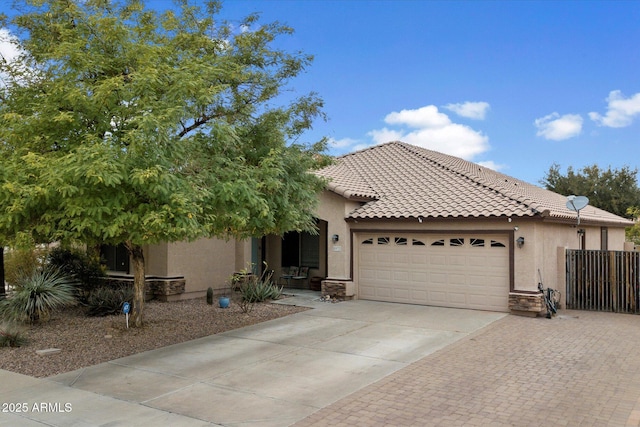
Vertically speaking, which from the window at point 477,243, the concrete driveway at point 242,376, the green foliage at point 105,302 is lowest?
the concrete driveway at point 242,376

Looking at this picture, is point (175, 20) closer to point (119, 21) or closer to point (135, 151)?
point (119, 21)

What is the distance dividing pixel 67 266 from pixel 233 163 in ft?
25.5

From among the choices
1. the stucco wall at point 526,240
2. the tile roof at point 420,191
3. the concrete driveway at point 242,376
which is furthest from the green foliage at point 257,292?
the tile roof at point 420,191

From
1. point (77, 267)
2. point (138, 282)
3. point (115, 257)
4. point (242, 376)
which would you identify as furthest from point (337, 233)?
point (242, 376)

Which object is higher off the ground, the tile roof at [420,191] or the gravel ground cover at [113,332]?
the tile roof at [420,191]

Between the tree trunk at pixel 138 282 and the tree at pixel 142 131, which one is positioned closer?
the tree at pixel 142 131

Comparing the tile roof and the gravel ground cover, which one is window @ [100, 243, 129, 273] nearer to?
the gravel ground cover

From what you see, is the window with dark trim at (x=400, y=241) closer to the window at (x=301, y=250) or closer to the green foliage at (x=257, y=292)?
the window at (x=301, y=250)

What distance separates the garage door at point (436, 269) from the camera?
46.0ft

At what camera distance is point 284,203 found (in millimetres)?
10461

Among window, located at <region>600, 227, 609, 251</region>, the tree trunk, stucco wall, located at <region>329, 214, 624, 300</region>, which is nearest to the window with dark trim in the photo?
stucco wall, located at <region>329, 214, 624, 300</region>

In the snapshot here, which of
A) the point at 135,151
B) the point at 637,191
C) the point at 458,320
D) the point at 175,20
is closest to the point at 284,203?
the point at 135,151

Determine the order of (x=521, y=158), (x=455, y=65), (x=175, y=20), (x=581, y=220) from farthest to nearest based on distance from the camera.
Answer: (x=521, y=158) < (x=455, y=65) < (x=581, y=220) < (x=175, y=20)

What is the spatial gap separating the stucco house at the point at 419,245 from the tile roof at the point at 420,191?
37 millimetres
